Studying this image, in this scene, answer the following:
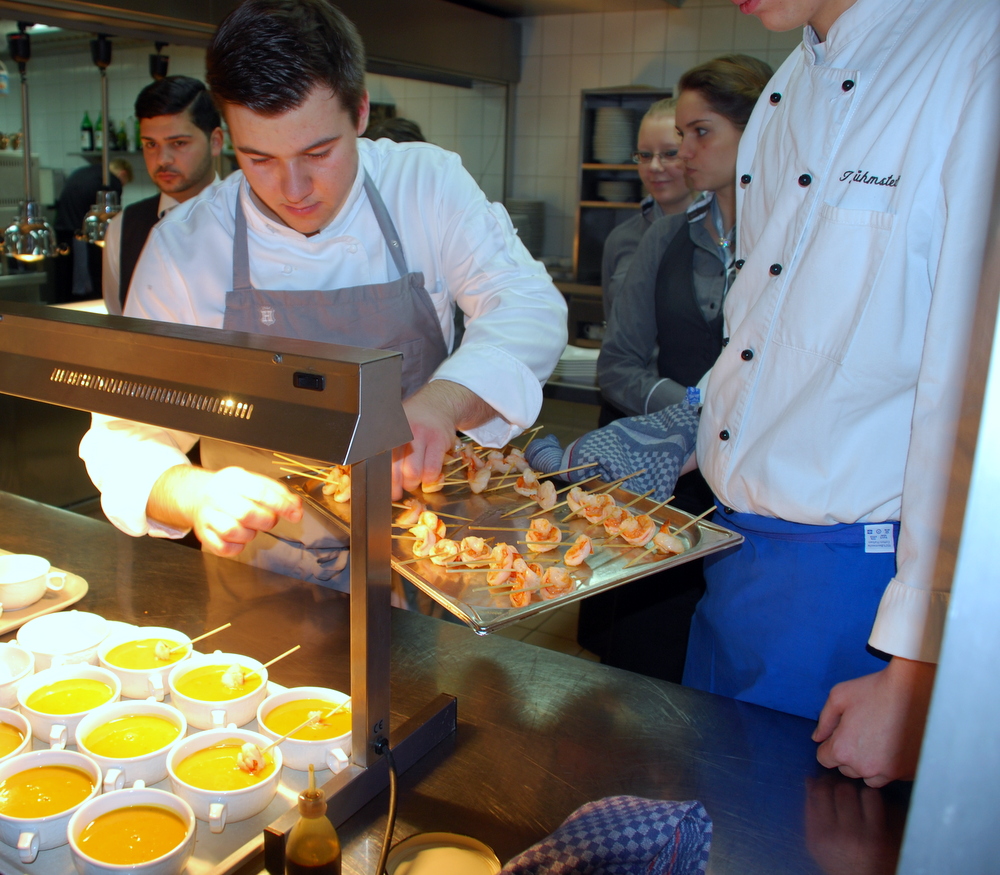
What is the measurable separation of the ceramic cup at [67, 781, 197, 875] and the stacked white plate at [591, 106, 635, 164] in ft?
17.7

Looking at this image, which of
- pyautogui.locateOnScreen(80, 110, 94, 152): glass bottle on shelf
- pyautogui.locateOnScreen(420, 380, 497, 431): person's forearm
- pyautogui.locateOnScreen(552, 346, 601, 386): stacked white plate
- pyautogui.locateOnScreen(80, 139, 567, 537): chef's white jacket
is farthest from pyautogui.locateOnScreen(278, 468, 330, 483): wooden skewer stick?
pyautogui.locateOnScreen(80, 110, 94, 152): glass bottle on shelf

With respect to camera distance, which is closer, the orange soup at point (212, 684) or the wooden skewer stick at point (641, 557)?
the orange soup at point (212, 684)

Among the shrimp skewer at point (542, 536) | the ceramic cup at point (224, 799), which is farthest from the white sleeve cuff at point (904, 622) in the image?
the ceramic cup at point (224, 799)

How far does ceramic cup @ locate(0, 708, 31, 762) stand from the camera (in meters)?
1.05

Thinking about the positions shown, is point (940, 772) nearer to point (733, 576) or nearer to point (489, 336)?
point (733, 576)

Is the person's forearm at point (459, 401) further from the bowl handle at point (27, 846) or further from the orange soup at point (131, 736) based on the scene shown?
the bowl handle at point (27, 846)

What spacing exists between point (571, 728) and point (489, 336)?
85 centimetres

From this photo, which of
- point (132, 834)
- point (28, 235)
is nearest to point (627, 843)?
point (132, 834)

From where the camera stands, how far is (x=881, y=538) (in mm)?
1392

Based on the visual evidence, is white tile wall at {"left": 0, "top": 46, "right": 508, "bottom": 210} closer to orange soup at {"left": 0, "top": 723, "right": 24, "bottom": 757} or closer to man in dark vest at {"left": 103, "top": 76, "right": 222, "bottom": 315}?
man in dark vest at {"left": 103, "top": 76, "right": 222, "bottom": 315}

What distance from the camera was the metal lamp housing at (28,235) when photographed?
10.7 ft

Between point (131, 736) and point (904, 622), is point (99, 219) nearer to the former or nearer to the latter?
point (131, 736)

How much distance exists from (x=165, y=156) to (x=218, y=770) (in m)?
3.06

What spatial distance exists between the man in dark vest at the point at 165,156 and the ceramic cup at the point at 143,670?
247 centimetres
